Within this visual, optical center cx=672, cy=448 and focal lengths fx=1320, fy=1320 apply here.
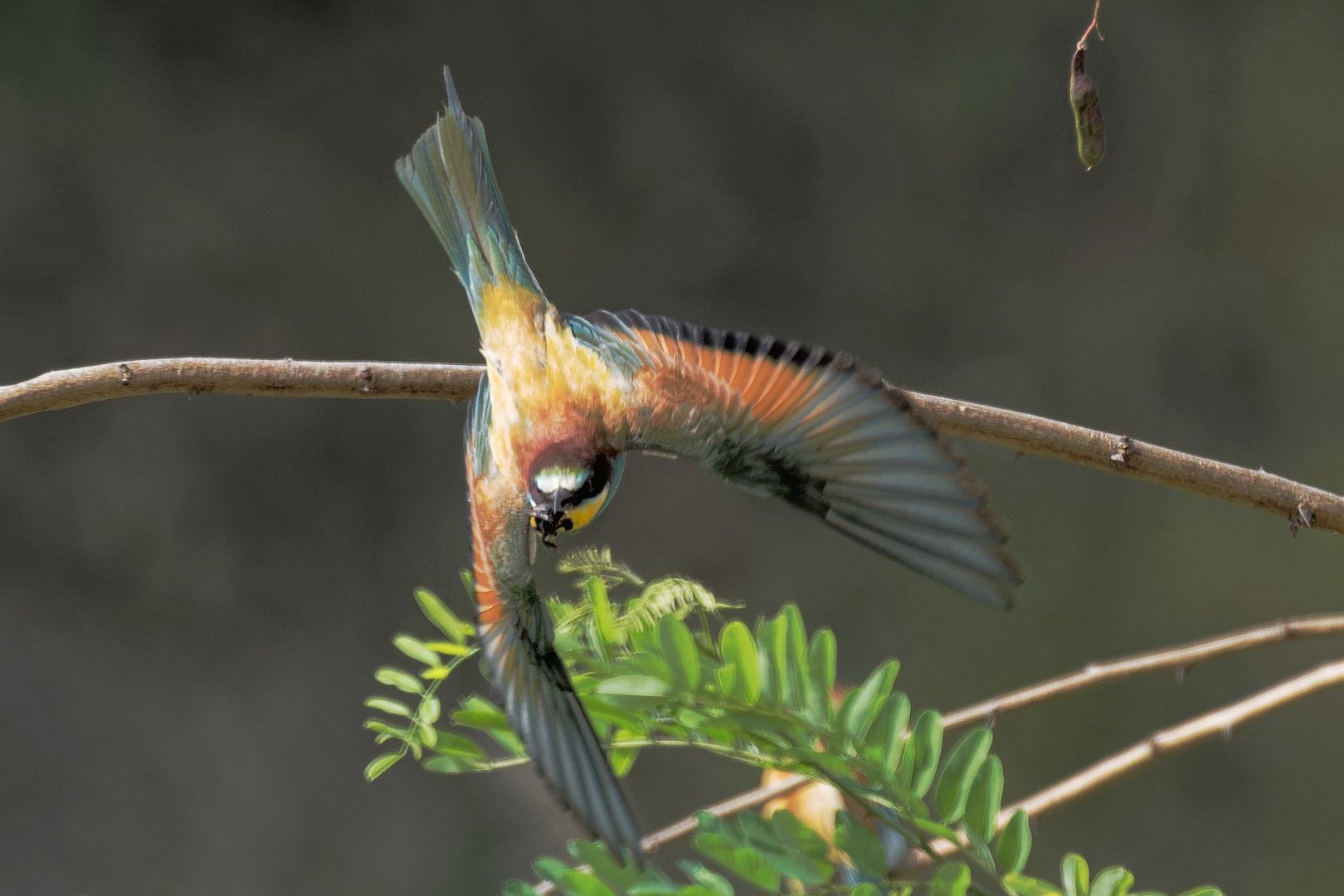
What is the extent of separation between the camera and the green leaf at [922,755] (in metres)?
0.44

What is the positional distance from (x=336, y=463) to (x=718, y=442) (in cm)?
99

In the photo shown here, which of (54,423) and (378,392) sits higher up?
(54,423)

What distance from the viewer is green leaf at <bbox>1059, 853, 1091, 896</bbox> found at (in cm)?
40

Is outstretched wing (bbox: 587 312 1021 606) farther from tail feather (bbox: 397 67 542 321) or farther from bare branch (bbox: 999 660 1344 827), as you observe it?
bare branch (bbox: 999 660 1344 827)

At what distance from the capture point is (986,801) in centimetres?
43

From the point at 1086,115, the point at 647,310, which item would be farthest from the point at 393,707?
the point at 647,310

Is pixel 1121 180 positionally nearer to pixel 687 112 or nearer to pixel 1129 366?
pixel 1129 366

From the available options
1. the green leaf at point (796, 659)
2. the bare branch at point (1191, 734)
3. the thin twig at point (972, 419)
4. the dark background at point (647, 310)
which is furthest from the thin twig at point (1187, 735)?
the dark background at point (647, 310)

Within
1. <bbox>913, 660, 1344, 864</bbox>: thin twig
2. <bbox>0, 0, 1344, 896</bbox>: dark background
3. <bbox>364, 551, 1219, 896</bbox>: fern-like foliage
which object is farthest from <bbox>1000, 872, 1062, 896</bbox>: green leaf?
<bbox>0, 0, 1344, 896</bbox>: dark background

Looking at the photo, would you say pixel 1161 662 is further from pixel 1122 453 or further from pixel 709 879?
pixel 709 879

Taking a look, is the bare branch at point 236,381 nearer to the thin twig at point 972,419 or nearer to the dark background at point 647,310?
the thin twig at point 972,419

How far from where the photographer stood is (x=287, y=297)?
1.30 metres

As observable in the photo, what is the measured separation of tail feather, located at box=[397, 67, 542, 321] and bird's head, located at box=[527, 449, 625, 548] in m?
0.13

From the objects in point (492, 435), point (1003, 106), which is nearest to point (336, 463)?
point (1003, 106)
